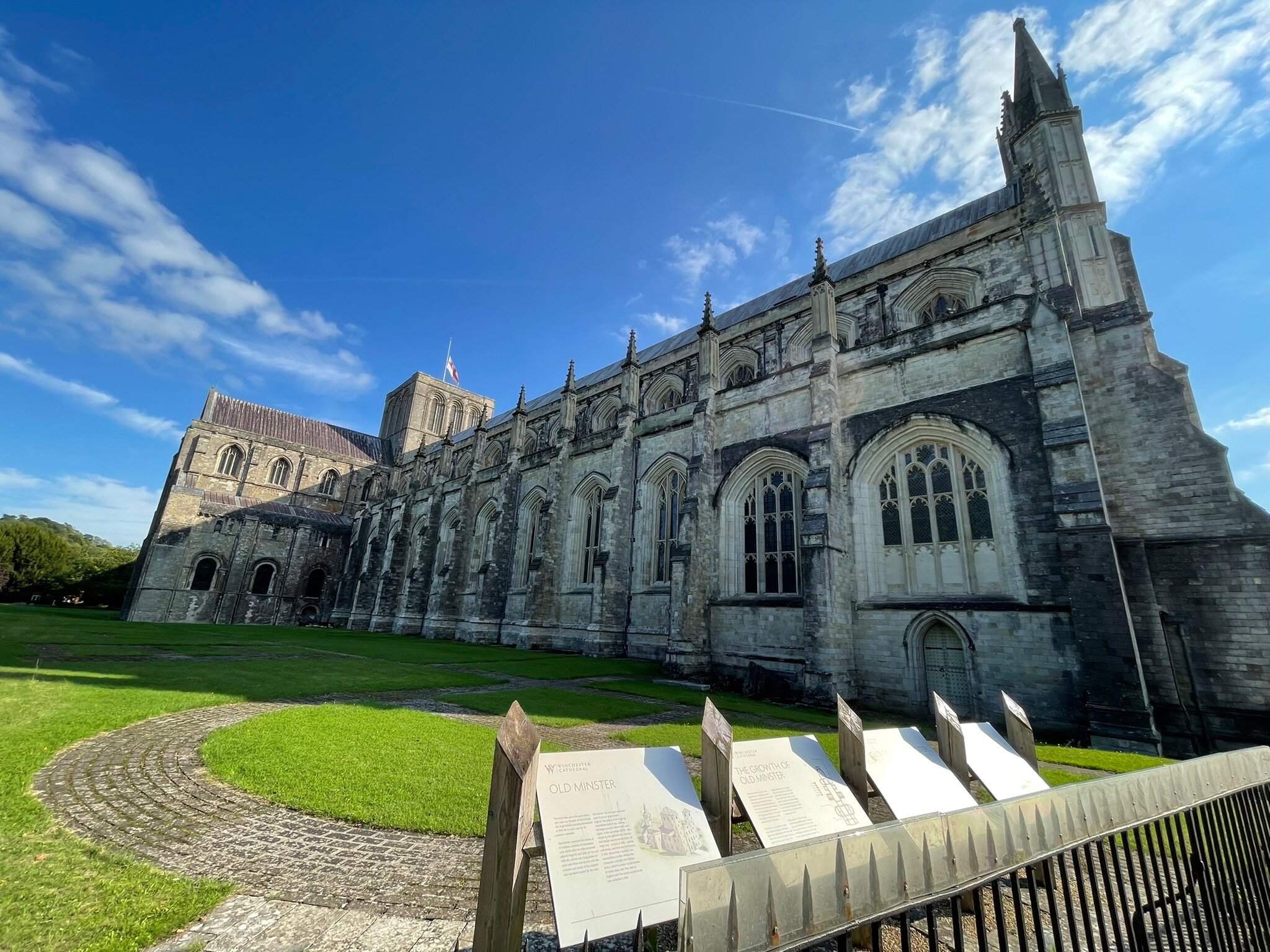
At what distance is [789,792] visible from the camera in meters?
3.43

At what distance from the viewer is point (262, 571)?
36.2 metres

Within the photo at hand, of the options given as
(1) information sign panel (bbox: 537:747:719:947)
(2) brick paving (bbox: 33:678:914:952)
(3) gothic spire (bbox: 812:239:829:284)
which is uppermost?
(3) gothic spire (bbox: 812:239:829:284)

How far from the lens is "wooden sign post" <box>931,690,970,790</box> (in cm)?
442

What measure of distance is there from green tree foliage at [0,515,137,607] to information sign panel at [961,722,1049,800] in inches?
2117

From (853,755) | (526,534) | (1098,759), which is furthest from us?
(526,534)

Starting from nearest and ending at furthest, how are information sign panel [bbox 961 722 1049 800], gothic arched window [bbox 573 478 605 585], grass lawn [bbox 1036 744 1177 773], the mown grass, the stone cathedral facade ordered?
information sign panel [bbox 961 722 1049 800], grass lawn [bbox 1036 744 1177 773], the stone cathedral facade, the mown grass, gothic arched window [bbox 573 478 605 585]

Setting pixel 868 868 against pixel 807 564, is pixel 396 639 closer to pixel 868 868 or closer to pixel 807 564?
pixel 807 564

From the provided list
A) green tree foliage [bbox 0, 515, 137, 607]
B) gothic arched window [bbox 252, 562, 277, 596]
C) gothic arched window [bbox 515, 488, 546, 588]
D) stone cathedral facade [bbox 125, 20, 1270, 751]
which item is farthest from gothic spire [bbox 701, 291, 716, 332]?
green tree foliage [bbox 0, 515, 137, 607]

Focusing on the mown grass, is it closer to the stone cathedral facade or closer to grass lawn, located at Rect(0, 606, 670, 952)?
the stone cathedral facade

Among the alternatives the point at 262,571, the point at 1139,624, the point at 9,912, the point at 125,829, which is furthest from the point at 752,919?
the point at 262,571

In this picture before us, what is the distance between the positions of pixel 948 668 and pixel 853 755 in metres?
10.2

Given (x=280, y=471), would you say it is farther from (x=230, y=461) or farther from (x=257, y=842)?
(x=257, y=842)

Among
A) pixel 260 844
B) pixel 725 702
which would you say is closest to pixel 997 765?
pixel 260 844

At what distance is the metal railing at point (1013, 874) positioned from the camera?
1865mm
